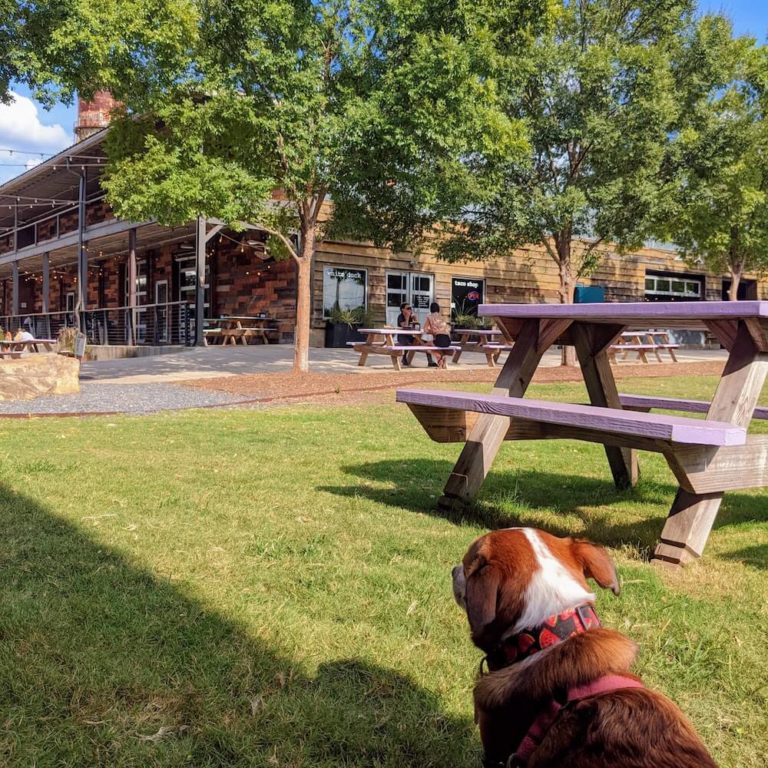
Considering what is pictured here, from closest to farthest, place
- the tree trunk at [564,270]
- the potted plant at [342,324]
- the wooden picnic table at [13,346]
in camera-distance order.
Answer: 1. the wooden picnic table at [13,346]
2. the tree trunk at [564,270]
3. the potted plant at [342,324]

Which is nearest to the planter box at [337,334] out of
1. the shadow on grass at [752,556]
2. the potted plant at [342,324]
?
the potted plant at [342,324]

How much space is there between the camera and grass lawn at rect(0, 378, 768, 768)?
1909 mm

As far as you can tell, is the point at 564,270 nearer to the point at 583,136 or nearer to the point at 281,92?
the point at 583,136

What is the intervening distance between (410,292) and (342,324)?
2951mm

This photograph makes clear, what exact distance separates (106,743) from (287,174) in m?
10.4

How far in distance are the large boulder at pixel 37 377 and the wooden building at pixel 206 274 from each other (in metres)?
8.56

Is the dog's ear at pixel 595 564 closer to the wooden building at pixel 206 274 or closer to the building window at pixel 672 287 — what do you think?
the wooden building at pixel 206 274

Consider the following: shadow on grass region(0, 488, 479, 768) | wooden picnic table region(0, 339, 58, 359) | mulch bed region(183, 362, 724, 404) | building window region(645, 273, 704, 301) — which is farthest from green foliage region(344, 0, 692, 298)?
building window region(645, 273, 704, 301)

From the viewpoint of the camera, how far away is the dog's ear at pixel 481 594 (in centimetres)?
165

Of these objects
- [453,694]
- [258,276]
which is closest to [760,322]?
[453,694]

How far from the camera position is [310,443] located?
6223 millimetres

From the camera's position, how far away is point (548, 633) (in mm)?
1624

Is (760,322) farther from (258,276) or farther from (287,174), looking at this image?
(258,276)

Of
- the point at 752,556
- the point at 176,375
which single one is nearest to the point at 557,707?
the point at 752,556
